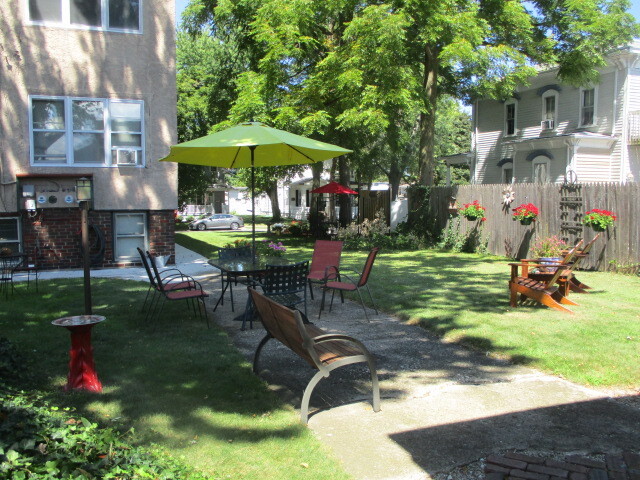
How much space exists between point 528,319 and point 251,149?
4.57m

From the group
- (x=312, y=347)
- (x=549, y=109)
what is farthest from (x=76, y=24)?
(x=549, y=109)

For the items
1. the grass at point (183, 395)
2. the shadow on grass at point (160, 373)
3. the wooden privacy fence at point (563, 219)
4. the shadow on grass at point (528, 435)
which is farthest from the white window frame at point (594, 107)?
the shadow on grass at point (528, 435)

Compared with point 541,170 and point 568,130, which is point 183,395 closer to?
point 541,170

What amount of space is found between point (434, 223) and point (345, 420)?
15406 mm

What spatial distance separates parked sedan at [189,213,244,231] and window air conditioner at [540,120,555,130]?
2060cm

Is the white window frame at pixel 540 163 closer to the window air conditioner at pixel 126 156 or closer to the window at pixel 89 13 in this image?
the window air conditioner at pixel 126 156

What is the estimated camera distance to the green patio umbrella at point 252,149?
6.78m

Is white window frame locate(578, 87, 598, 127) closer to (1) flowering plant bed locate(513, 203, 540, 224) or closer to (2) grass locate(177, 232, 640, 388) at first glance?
(1) flowering plant bed locate(513, 203, 540, 224)

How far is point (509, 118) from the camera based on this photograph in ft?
86.6

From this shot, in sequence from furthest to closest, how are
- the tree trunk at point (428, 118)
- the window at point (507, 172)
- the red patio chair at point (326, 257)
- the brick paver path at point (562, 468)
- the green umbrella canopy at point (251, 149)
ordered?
the window at point (507, 172) < the tree trunk at point (428, 118) < the red patio chair at point (326, 257) < the green umbrella canopy at point (251, 149) < the brick paver path at point (562, 468)

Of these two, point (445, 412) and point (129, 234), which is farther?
point (129, 234)

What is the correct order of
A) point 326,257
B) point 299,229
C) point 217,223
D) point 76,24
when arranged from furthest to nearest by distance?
1. point 217,223
2. point 299,229
3. point 76,24
4. point 326,257

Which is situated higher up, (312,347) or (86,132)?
(86,132)

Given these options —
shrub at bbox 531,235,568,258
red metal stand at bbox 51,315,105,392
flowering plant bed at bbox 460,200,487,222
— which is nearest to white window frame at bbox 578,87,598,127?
flowering plant bed at bbox 460,200,487,222
